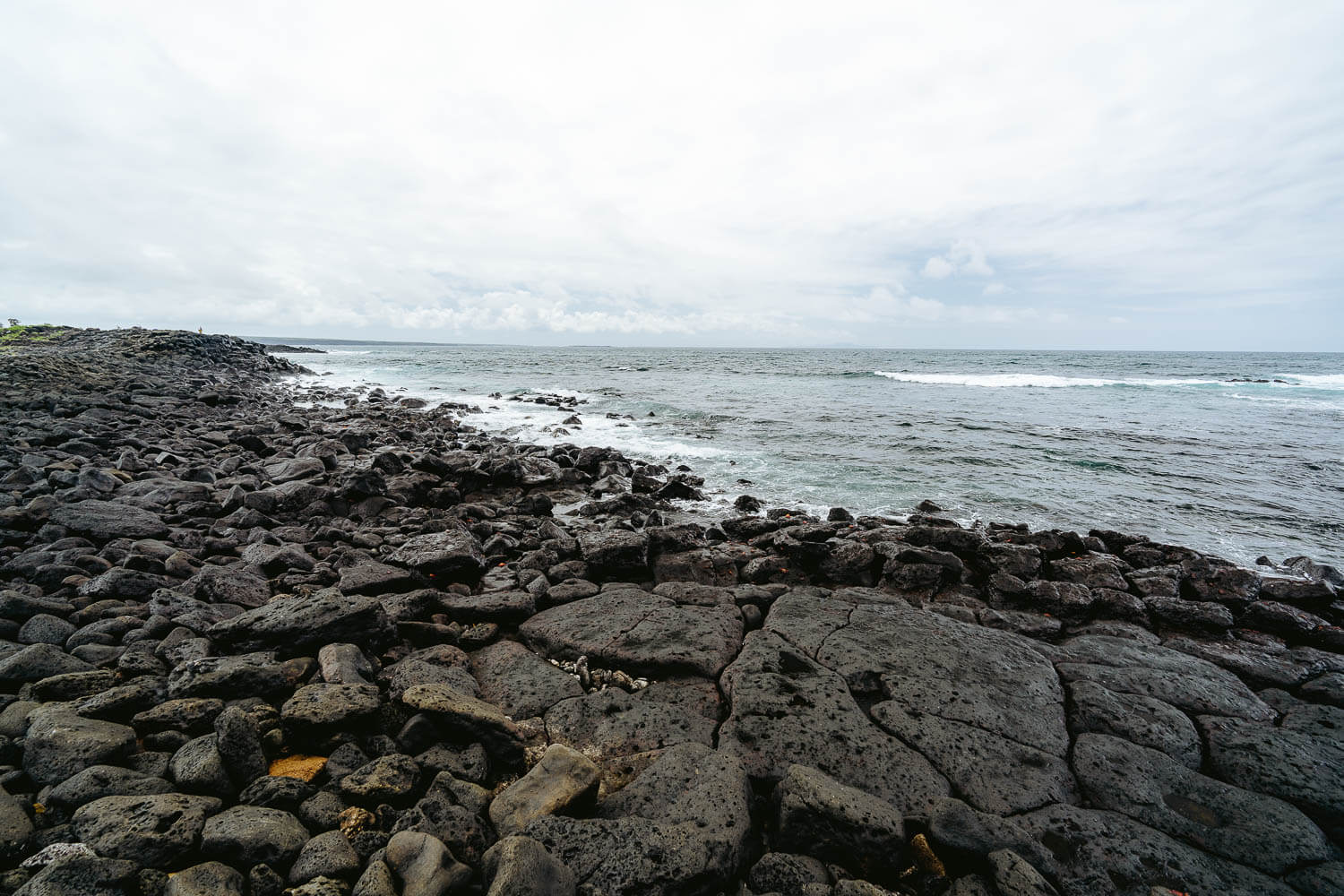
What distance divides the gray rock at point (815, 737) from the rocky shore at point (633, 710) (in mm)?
20

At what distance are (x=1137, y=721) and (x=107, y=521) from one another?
10.5 meters

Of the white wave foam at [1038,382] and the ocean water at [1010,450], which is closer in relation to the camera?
the ocean water at [1010,450]

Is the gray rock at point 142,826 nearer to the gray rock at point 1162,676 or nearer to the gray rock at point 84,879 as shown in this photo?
the gray rock at point 84,879

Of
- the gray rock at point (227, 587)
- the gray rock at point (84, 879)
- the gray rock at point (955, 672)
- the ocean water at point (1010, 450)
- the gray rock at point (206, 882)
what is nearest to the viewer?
the gray rock at point (84, 879)

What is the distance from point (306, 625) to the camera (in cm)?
423

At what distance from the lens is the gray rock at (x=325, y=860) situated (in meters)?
2.43

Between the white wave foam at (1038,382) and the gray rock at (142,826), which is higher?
the white wave foam at (1038,382)

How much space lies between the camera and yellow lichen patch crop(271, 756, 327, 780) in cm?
309

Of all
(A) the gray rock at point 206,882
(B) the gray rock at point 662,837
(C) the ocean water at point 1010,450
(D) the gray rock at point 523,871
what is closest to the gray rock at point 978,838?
(B) the gray rock at point 662,837

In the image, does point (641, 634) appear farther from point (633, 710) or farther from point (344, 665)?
point (344, 665)

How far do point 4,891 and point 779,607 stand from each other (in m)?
5.22

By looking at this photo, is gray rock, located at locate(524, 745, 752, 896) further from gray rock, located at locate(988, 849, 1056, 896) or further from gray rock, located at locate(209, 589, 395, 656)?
gray rock, located at locate(209, 589, 395, 656)

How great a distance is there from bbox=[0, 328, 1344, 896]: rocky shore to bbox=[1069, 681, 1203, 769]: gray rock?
0.09 ft

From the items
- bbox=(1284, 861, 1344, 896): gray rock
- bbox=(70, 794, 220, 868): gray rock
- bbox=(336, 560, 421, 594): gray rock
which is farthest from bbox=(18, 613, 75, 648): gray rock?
bbox=(1284, 861, 1344, 896): gray rock
